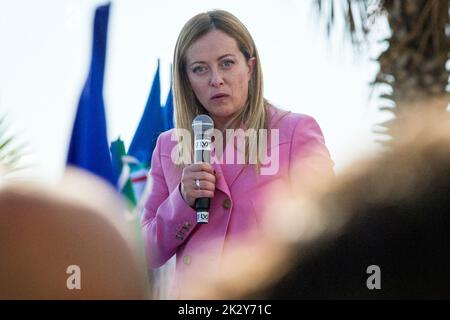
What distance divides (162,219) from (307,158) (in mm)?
539

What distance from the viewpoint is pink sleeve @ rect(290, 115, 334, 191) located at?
2789 mm

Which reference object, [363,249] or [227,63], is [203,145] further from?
[363,249]

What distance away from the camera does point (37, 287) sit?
3068 millimetres

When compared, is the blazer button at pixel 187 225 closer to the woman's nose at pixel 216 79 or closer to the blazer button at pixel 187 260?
the blazer button at pixel 187 260

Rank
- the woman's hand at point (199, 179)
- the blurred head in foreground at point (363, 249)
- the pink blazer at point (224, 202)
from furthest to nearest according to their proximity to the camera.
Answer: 1. the blurred head in foreground at point (363, 249)
2. the pink blazer at point (224, 202)
3. the woman's hand at point (199, 179)

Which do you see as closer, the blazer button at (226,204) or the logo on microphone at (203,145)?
the logo on microphone at (203,145)

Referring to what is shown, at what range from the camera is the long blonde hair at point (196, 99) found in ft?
9.34

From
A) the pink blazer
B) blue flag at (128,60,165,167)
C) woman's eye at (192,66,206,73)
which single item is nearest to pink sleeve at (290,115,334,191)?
the pink blazer

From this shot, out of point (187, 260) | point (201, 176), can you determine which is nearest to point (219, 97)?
point (201, 176)

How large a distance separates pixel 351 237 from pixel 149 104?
2.87 ft

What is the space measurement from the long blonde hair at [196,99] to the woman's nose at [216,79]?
0.09 m

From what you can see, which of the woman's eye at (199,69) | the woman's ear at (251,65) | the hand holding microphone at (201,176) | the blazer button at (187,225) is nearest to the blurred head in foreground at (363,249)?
the blazer button at (187,225)

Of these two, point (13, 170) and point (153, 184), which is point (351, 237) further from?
point (13, 170)

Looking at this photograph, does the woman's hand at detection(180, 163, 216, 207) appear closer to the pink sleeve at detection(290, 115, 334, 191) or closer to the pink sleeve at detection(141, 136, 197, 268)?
the pink sleeve at detection(141, 136, 197, 268)
